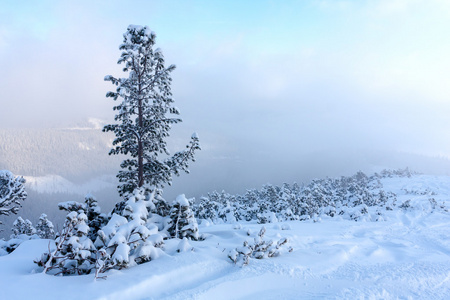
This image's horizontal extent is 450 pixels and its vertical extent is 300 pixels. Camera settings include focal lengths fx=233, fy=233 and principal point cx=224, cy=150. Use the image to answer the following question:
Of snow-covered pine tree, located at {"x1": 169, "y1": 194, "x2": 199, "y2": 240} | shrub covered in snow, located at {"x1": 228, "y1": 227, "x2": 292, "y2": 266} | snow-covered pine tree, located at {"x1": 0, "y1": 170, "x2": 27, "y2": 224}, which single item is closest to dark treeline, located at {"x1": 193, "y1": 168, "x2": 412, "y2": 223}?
snow-covered pine tree, located at {"x1": 0, "y1": 170, "x2": 27, "y2": 224}

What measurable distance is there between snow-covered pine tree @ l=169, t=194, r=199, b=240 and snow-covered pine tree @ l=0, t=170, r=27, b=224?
1355cm

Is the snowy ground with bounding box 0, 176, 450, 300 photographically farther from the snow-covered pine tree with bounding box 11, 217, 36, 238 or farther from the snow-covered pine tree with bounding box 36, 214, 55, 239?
the snow-covered pine tree with bounding box 36, 214, 55, 239

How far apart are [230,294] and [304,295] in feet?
6.11

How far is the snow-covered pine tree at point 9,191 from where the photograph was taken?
51.3 ft

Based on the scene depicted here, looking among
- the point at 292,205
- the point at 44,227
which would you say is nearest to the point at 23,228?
Answer: the point at 44,227

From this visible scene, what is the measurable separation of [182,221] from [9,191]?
564 inches

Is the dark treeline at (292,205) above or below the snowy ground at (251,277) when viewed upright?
below

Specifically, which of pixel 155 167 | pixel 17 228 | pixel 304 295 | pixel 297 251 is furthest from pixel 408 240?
pixel 17 228

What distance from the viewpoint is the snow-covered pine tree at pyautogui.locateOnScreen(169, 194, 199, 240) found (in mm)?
9340

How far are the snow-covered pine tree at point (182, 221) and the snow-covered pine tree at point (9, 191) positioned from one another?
13.6m

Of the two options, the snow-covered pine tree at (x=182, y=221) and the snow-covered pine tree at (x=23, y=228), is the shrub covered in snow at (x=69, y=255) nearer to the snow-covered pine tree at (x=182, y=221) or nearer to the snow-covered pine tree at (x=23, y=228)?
the snow-covered pine tree at (x=182, y=221)

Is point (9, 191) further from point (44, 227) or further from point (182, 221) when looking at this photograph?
point (44, 227)

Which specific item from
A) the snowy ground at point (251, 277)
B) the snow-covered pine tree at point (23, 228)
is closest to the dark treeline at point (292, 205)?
the snowy ground at point (251, 277)

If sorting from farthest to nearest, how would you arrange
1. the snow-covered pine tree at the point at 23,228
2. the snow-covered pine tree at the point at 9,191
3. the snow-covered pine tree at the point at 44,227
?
the snow-covered pine tree at the point at 44,227
the snow-covered pine tree at the point at 23,228
the snow-covered pine tree at the point at 9,191
